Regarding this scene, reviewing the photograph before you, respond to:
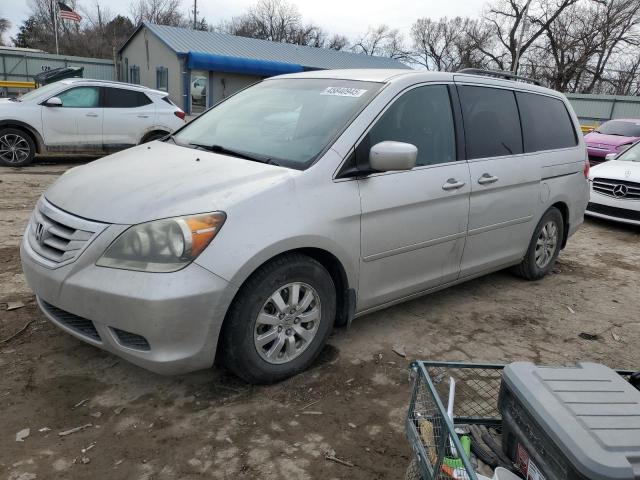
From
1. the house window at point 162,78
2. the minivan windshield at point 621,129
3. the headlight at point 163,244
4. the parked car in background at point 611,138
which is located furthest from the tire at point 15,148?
the house window at point 162,78

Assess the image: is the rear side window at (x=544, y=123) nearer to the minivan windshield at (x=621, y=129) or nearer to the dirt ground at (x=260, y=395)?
the dirt ground at (x=260, y=395)

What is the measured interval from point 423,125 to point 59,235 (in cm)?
238

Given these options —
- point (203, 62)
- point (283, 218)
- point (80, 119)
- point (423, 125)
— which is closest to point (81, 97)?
point (80, 119)

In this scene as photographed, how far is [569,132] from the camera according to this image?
16.7ft

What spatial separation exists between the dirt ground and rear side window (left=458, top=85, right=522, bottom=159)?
1.30m

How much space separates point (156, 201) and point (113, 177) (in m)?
0.53

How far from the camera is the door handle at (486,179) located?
3.96 metres

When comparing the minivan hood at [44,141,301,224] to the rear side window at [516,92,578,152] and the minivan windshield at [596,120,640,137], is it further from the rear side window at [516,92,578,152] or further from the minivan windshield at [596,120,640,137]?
the minivan windshield at [596,120,640,137]

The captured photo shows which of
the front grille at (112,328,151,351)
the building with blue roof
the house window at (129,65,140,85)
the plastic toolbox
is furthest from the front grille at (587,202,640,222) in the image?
the house window at (129,65,140,85)

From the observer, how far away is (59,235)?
279 centimetres

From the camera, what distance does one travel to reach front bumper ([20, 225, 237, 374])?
8.27 ft

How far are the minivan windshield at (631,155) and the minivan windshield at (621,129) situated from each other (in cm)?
530

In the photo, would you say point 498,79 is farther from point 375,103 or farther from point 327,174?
point 327,174

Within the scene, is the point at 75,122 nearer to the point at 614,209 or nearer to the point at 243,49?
the point at 614,209
